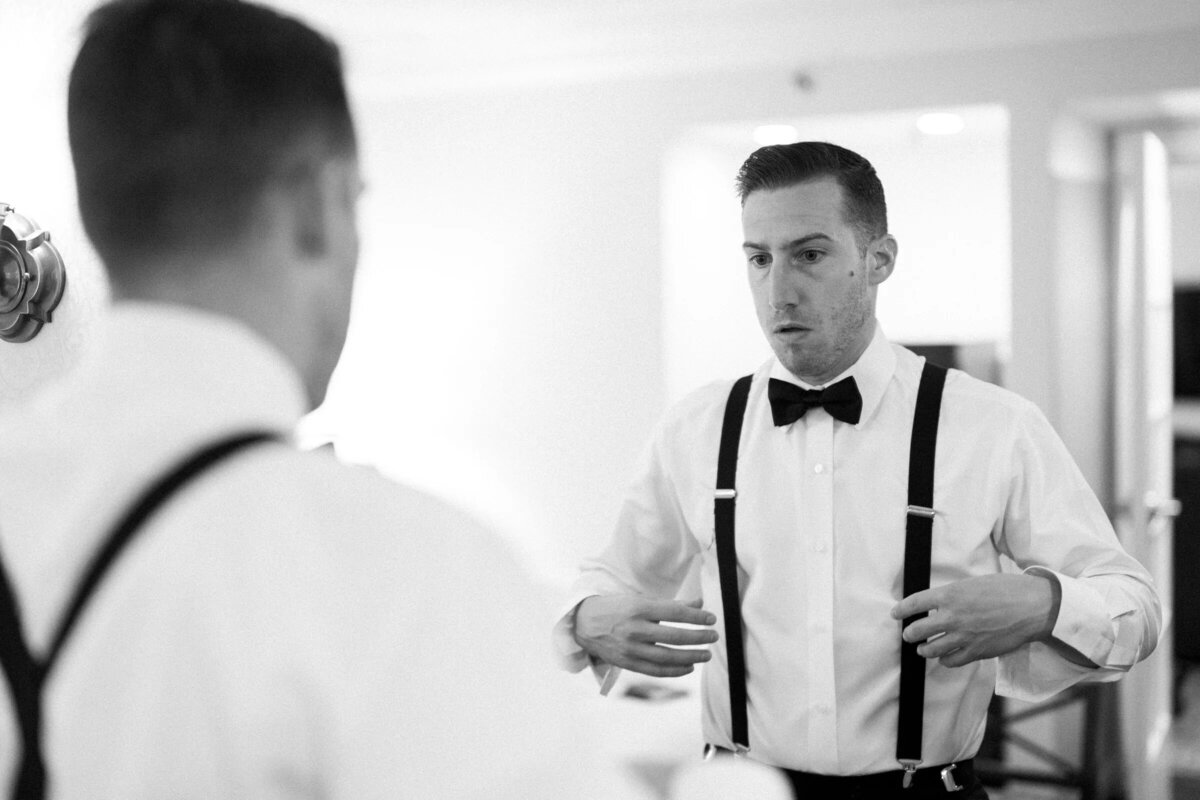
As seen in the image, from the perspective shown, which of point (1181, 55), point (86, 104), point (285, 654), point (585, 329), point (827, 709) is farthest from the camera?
point (585, 329)

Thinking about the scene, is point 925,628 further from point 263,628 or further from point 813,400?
point 263,628

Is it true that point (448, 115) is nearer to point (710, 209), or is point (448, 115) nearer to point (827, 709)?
point (710, 209)

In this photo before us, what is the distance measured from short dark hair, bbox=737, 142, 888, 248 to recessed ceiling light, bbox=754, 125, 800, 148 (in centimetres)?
272

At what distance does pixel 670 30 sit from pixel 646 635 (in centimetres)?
322

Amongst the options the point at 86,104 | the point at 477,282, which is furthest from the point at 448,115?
the point at 86,104

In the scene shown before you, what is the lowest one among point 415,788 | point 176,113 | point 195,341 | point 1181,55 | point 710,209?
point 415,788

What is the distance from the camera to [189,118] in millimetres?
668

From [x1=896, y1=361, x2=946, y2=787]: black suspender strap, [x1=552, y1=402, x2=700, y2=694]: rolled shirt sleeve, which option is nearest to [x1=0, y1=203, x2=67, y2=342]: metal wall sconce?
[x1=552, y1=402, x2=700, y2=694]: rolled shirt sleeve

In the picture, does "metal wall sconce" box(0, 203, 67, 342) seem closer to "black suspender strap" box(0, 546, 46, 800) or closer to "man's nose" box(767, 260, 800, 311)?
"man's nose" box(767, 260, 800, 311)

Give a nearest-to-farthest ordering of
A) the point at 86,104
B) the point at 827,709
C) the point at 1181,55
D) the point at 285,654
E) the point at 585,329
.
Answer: the point at 285,654, the point at 86,104, the point at 827,709, the point at 1181,55, the point at 585,329

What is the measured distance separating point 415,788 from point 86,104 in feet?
1.41

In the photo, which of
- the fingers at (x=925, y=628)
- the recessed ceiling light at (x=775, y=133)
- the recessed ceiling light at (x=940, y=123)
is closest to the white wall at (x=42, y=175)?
the fingers at (x=925, y=628)

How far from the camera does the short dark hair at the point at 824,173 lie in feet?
6.15

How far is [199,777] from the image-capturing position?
23.1 inches
